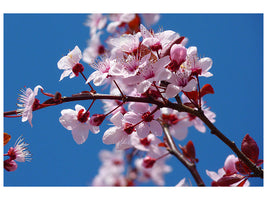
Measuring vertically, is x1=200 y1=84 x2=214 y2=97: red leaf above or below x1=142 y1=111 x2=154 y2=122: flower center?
above

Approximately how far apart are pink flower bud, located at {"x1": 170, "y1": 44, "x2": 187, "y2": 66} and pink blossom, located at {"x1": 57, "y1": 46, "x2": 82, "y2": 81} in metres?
0.35

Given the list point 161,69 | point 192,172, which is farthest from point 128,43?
point 192,172

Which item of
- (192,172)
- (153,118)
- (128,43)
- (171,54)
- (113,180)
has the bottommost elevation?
(192,172)

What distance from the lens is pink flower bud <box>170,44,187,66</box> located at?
3.16ft

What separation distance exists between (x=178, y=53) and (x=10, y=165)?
2.47 ft

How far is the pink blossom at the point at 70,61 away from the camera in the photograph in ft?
3.38

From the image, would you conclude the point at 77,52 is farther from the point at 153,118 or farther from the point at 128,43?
the point at 153,118

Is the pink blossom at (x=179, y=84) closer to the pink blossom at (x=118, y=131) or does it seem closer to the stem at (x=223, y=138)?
the stem at (x=223, y=138)

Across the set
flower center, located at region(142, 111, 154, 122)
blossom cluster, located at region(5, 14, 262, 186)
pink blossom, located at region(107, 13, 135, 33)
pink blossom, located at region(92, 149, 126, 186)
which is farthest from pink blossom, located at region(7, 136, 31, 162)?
pink blossom, located at region(92, 149, 126, 186)

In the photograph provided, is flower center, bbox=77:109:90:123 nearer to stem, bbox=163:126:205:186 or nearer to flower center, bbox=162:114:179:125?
stem, bbox=163:126:205:186

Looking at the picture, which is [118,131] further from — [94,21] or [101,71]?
[94,21]

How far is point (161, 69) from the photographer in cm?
92

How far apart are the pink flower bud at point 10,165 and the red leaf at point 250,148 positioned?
0.90m

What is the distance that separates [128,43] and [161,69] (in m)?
0.20
